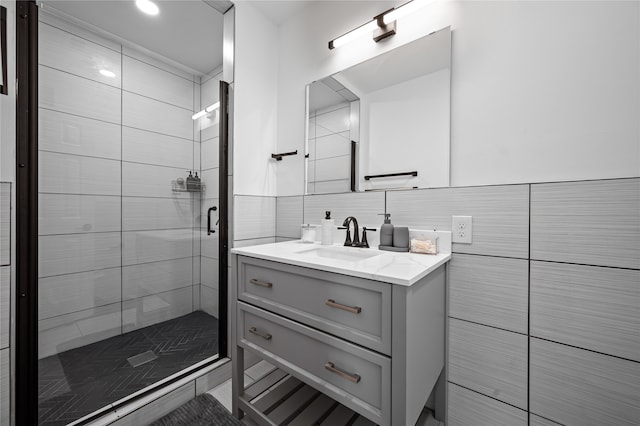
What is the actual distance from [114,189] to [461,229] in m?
1.91

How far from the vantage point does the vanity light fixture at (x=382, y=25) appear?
1.24 m

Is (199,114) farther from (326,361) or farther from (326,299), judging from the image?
(326,361)

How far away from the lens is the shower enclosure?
1.22 meters

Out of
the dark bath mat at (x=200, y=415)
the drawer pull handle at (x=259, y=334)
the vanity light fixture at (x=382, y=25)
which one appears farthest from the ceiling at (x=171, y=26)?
the dark bath mat at (x=200, y=415)

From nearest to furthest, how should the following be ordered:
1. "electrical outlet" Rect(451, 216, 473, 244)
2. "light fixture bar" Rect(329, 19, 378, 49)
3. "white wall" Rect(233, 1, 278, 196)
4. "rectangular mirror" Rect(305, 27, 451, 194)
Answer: "electrical outlet" Rect(451, 216, 473, 244)
"rectangular mirror" Rect(305, 27, 451, 194)
"light fixture bar" Rect(329, 19, 378, 49)
"white wall" Rect(233, 1, 278, 196)

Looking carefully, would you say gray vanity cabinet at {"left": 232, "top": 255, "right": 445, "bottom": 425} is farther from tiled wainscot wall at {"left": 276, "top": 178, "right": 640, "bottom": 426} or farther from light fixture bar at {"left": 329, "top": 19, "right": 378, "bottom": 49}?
light fixture bar at {"left": 329, "top": 19, "right": 378, "bottom": 49}

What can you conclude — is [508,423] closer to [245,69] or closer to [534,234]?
[534,234]

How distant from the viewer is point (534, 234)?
1000 millimetres

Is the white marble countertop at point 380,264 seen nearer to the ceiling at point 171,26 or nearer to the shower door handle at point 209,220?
the shower door handle at point 209,220

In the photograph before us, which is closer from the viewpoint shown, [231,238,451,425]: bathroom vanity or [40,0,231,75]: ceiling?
[231,238,451,425]: bathroom vanity

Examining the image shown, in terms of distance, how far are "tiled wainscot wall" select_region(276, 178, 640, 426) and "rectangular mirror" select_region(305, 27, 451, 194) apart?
0.72 ft

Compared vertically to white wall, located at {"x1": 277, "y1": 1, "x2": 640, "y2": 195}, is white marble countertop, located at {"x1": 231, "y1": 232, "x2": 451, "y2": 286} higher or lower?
lower

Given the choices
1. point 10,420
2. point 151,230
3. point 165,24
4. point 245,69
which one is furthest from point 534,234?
point 165,24

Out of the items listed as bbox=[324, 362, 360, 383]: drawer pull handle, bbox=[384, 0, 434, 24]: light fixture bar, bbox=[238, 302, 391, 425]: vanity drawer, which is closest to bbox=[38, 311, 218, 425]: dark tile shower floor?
bbox=[238, 302, 391, 425]: vanity drawer
